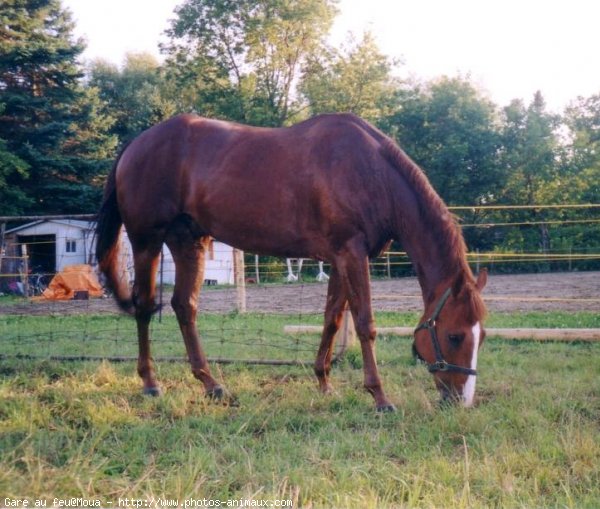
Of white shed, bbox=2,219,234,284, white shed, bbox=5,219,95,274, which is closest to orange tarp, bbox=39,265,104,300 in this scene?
white shed, bbox=5,219,95,274

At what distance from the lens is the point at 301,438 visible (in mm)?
3102

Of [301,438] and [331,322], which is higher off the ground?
[331,322]

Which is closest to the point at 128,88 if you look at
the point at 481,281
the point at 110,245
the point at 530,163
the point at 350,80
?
the point at 350,80

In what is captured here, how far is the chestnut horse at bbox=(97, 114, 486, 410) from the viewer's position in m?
3.80

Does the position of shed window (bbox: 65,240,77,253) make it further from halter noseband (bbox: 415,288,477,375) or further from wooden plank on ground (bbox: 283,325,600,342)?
halter noseband (bbox: 415,288,477,375)

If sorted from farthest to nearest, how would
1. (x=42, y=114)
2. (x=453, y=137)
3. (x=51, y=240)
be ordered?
(x=453, y=137), (x=42, y=114), (x=51, y=240)

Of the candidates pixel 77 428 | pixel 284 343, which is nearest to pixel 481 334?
pixel 77 428

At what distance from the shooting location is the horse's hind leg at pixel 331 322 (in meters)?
4.28

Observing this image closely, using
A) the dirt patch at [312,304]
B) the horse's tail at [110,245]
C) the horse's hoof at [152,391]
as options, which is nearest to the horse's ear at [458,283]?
the horse's hoof at [152,391]

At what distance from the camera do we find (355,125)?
168 inches

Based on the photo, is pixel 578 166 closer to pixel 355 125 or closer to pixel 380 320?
pixel 380 320

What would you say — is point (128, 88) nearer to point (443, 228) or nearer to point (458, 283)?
point (443, 228)

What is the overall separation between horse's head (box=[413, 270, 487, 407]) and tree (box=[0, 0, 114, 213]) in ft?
70.2

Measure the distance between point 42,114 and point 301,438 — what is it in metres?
24.7
